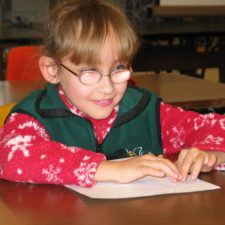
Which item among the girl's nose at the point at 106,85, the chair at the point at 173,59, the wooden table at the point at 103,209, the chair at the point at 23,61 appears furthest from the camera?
the chair at the point at 173,59

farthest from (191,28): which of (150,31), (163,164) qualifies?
(163,164)

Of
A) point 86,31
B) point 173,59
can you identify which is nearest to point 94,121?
point 86,31

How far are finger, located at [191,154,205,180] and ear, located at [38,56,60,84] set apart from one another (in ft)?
1.42

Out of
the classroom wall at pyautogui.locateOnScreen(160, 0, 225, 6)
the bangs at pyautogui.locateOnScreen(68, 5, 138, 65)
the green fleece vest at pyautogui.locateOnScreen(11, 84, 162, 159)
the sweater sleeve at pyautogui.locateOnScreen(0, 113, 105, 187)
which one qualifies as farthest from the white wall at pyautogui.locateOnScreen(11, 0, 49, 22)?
the sweater sleeve at pyautogui.locateOnScreen(0, 113, 105, 187)

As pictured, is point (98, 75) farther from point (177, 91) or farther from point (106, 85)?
point (177, 91)

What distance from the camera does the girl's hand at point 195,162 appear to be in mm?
1108

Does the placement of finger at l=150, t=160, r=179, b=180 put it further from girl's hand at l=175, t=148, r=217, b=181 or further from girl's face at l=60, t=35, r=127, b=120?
girl's face at l=60, t=35, r=127, b=120

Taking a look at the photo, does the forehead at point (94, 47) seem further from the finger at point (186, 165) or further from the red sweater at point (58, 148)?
the finger at point (186, 165)

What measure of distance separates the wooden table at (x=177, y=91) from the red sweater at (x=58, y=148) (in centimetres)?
85

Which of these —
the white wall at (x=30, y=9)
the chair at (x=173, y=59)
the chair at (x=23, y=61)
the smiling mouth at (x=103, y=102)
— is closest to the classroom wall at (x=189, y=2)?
the white wall at (x=30, y=9)

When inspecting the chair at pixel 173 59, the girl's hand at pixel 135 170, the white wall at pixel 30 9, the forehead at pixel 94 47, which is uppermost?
the forehead at pixel 94 47

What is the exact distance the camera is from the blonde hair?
4.11ft

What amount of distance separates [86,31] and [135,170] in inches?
15.5

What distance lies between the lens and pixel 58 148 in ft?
3.62
